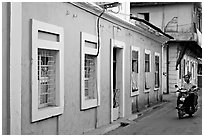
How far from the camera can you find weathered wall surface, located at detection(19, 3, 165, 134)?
21.4 ft

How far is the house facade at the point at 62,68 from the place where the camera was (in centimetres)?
604

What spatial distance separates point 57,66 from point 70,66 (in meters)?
0.55

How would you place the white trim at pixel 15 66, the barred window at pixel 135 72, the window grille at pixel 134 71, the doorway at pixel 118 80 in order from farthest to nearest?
the window grille at pixel 134 71
the barred window at pixel 135 72
the doorway at pixel 118 80
the white trim at pixel 15 66

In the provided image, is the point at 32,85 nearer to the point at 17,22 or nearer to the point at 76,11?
the point at 17,22

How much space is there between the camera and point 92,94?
979 cm

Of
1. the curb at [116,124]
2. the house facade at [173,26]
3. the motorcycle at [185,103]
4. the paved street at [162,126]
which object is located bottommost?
the paved street at [162,126]

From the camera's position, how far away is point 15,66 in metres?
6.04

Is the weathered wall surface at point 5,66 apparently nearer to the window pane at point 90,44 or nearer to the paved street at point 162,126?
the window pane at point 90,44

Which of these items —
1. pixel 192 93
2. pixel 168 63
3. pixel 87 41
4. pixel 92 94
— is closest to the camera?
pixel 87 41

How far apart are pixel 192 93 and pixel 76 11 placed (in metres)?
5.91

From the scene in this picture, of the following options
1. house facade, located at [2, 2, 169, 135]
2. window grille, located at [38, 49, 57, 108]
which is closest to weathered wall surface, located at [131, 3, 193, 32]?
house facade, located at [2, 2, 169, 135]

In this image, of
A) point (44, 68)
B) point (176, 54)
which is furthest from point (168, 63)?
point (44, 68)

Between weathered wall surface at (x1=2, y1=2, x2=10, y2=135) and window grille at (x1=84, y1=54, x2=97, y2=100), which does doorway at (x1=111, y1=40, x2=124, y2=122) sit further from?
weathered wall surface at (x1=2, y1=2, x2=10, y2=135)

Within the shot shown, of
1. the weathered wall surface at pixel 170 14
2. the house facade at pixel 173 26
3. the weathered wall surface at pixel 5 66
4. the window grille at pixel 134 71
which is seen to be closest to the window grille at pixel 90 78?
the weathered wall surface at pixel 5 66
